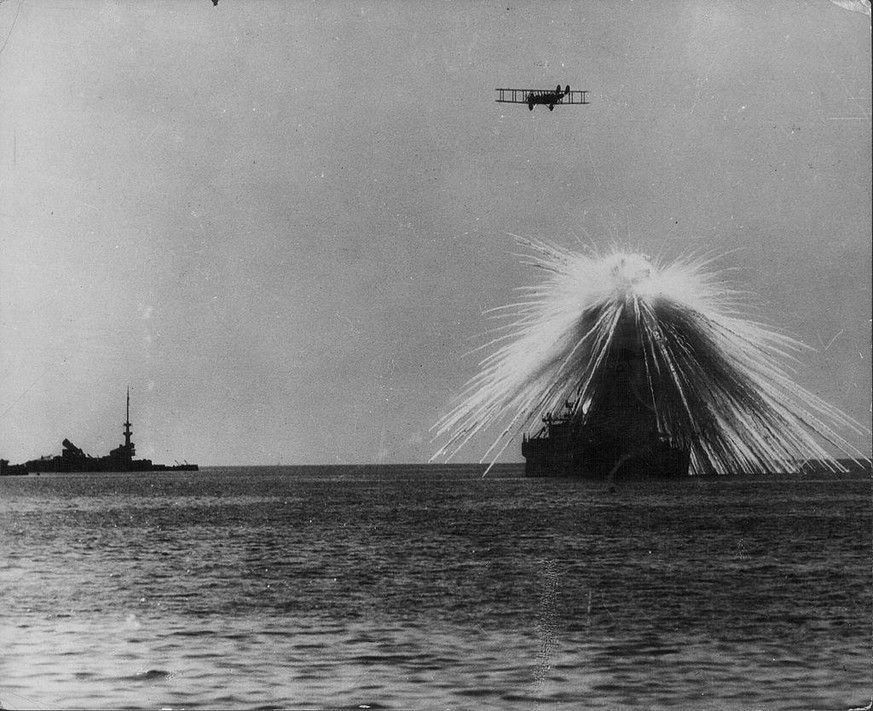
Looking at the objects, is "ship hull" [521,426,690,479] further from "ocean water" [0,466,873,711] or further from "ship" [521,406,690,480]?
"ocean water" [0,466,873,711]

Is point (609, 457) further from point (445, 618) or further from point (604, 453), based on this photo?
point (445, 618)

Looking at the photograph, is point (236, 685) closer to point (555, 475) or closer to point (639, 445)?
point (639, 445)

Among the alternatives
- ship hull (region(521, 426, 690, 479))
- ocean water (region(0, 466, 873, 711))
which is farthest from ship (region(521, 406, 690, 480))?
ocean water (region(0, 466, 873, 711))

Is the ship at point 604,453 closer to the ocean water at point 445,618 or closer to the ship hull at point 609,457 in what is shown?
the ship hull at point 609,457

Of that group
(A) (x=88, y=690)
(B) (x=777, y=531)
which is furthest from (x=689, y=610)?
(B) (x=777, y=531)

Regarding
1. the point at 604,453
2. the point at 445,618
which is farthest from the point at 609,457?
the point at 445,618

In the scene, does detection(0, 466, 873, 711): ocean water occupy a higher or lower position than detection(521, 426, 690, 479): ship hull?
lower

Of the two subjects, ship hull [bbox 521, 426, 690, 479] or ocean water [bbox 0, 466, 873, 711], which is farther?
ship hull [bbox 521, 426, 690, 479]

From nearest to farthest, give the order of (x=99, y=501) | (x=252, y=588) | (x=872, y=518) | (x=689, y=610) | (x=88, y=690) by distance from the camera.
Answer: (x=88, y=690) → (x=689, y=610) → (x=252, y=588) → (x=872, y=518) → (x=99, y=501)
